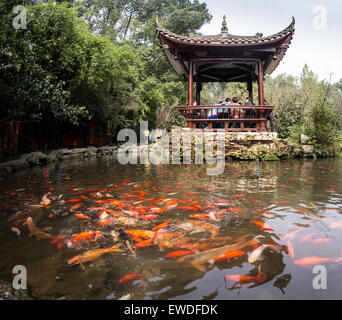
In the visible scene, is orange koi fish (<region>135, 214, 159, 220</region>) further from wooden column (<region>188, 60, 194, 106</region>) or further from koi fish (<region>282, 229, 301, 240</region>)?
wooden column (<region>188, 60, 194, 106</region>)

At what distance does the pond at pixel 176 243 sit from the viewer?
147cm

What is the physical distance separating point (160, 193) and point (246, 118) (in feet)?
21.4

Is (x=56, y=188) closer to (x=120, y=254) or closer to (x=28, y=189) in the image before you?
(x=28, y=189)

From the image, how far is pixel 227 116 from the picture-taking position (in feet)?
31.6

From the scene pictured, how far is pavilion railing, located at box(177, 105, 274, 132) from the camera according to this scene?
9117 millimetres

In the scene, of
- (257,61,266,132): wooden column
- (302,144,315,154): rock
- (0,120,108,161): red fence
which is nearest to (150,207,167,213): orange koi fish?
(0,120,108,161): red fence

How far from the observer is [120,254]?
1.86m

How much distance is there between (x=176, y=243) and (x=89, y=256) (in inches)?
25.7

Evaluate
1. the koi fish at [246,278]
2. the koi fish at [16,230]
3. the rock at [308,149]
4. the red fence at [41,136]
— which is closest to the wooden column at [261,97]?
the rock at [308,149]

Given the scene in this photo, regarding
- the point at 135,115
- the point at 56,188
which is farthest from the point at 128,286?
the point at 135,115

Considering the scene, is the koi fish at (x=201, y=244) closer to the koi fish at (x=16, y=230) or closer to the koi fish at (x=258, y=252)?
the koi fish at (x=258, y=252)

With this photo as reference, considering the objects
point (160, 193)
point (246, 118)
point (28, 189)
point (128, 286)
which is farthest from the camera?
point (246, 118)

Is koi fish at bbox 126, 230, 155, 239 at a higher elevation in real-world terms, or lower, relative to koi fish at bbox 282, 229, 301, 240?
higher

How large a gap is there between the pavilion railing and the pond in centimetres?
568
